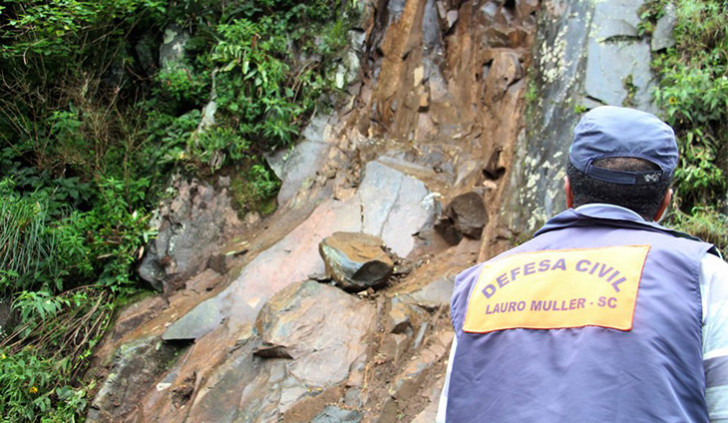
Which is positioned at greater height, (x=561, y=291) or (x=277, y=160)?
(x=561, y=291)

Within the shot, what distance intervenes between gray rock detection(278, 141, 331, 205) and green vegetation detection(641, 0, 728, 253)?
10.5 feet

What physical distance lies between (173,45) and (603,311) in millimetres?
6644

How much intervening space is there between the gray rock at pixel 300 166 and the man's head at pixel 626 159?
470 centimetres

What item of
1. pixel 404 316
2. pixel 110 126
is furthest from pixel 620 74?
pixel 110 126

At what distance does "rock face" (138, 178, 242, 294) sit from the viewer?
5.75 meters

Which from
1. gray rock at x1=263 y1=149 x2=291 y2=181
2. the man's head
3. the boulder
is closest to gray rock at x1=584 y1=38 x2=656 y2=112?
the boulder

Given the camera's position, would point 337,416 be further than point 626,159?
Yes

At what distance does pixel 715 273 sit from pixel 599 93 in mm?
3845

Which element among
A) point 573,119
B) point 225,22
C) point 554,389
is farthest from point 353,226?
point 554,389

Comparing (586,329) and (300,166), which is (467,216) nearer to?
(300,166)

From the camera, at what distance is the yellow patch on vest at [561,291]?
1278mm

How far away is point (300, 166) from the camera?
6121 millimetres

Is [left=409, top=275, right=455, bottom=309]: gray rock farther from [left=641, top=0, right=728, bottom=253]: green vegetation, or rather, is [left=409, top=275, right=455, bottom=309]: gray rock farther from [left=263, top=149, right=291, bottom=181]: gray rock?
[left=263, top=149, right=291, bottom=181]: gray rock

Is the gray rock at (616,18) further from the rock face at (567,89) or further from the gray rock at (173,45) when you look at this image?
the gray rock at (173,45)
